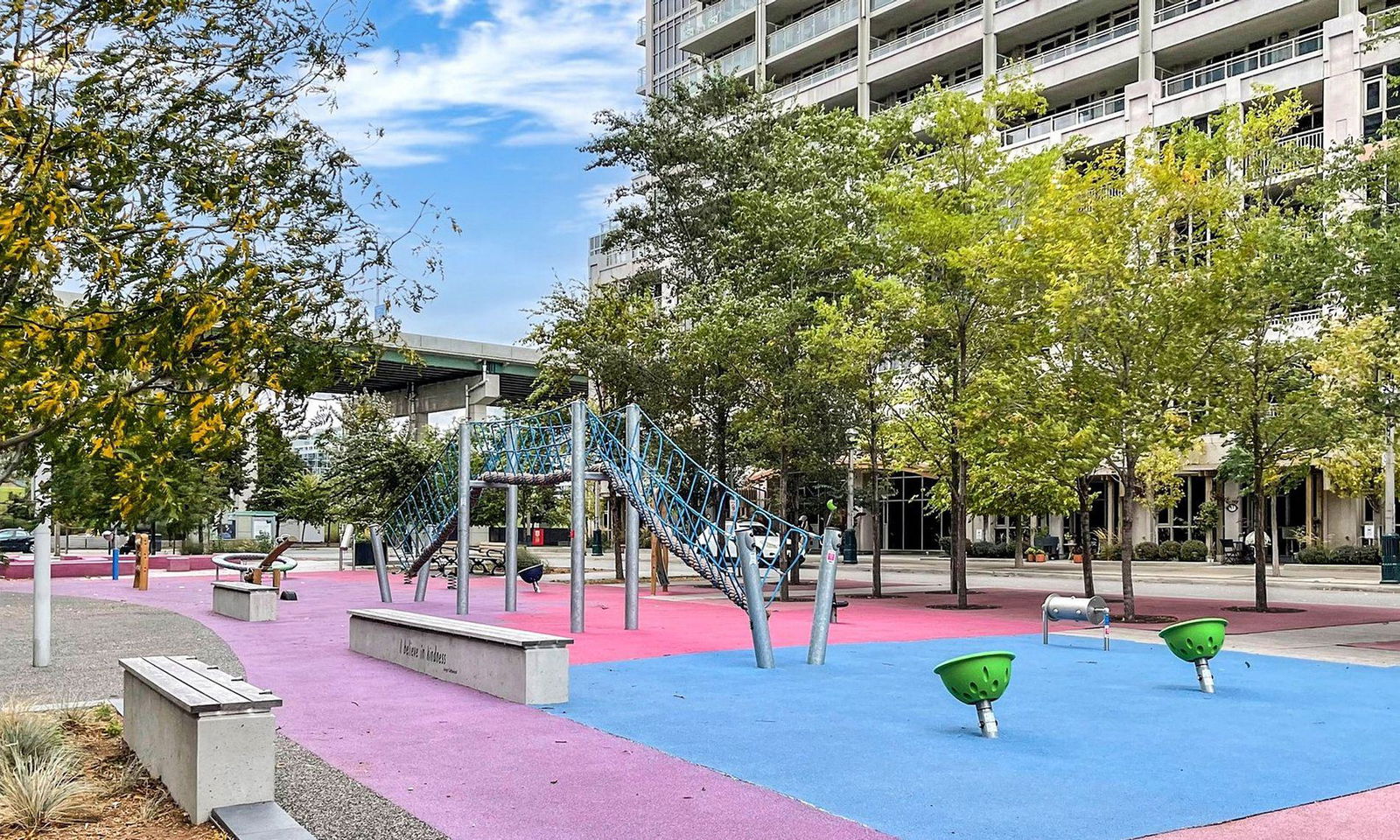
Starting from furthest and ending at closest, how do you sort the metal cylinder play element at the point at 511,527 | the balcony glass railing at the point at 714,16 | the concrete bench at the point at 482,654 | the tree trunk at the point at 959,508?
the balcony glass railing at the point at 714,16 < the tree trunk at the point at 959,508 < the metal cylinder play element at the point at 511,527 < the concrete bench at the point at 482,654

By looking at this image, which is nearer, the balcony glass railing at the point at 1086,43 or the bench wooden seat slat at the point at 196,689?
the bench wooden seat slat at the point at 196,689

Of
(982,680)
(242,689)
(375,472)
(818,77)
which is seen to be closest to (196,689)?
(242,689)

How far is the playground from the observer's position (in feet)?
24.0

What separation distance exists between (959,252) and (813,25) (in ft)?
154

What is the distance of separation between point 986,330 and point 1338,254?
826cm

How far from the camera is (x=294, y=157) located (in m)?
6.90

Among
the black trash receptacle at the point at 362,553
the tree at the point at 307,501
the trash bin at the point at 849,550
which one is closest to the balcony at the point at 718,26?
the trash bin at the point at 849,550

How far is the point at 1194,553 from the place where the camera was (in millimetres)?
46938

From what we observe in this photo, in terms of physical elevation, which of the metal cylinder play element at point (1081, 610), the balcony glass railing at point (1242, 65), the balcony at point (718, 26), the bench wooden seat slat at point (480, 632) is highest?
the balcony at point (718, 26)

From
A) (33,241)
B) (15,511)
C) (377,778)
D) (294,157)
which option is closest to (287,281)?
(294,157)

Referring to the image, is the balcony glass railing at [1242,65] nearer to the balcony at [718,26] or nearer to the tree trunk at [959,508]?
the balcony at [718,26]

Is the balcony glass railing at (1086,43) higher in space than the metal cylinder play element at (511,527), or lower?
higher

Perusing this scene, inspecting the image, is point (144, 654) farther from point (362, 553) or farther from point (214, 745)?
point (362, 553)

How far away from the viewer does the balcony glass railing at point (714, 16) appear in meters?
70.4
